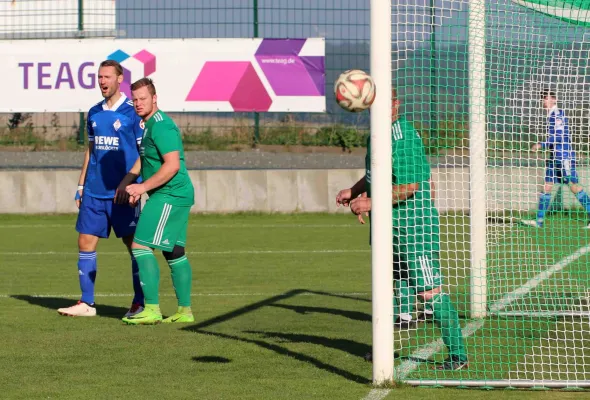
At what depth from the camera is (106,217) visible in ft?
34.2

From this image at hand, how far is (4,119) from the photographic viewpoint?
20547mm

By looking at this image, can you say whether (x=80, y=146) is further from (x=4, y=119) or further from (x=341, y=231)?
(x=341, y=231)

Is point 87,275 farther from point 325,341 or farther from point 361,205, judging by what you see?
point 361,205

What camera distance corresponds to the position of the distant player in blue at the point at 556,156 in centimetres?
1027

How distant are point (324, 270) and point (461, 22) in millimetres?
5454

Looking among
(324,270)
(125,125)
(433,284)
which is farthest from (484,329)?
(324,270)

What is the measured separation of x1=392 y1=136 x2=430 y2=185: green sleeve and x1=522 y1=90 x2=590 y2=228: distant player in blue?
1916 millimetres

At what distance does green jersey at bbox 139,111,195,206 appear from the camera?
31.2 ft

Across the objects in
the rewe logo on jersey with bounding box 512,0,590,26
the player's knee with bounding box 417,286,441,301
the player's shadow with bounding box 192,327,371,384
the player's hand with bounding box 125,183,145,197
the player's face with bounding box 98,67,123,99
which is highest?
the rewe logo on jersey with bounding box 512,0,590,26

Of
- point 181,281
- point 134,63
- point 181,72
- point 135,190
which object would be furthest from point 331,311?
point 134,63

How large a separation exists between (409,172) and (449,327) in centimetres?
105

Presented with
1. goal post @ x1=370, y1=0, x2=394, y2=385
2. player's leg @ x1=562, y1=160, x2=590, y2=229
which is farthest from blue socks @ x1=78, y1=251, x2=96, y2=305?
player's leg @ x1=562, y1=160, x2=590, y2=229

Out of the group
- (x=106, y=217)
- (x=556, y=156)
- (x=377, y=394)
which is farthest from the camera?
(x=556, y=156)

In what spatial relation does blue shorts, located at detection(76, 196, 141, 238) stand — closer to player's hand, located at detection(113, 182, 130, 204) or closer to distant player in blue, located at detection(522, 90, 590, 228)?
player's hand, located at detection(113, 182, 130, 204)
